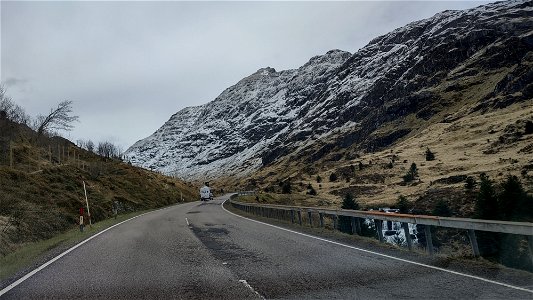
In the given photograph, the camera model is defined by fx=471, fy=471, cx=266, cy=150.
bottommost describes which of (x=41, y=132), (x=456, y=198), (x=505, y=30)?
(x=456, y=198)

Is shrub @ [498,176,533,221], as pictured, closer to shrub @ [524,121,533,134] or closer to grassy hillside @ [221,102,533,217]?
grassy hillside @ [221,102,533,217]

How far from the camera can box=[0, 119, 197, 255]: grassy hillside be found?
815 inches

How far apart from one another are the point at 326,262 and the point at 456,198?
4686cm

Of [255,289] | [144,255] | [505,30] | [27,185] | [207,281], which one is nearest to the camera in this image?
[255,289]

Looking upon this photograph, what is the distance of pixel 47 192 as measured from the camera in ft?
99.4

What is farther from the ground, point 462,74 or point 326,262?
point 462,74

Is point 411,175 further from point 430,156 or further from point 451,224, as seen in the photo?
point 451,224

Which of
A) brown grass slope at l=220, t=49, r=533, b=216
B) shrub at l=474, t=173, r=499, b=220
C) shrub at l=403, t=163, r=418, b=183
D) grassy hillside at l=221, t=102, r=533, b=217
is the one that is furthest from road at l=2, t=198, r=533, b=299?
shrub at l=403, t=163, r=418, b=183

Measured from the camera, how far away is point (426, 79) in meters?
196

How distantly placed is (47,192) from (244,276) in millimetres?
25560

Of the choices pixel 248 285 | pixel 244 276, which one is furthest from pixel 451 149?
pixel 248 285

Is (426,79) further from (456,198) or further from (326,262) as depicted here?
(326,262)

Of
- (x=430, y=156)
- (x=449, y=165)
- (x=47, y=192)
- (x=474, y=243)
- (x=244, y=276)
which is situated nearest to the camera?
(x=244, y=276)

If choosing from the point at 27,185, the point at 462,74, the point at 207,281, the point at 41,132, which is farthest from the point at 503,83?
the point at 207,281
